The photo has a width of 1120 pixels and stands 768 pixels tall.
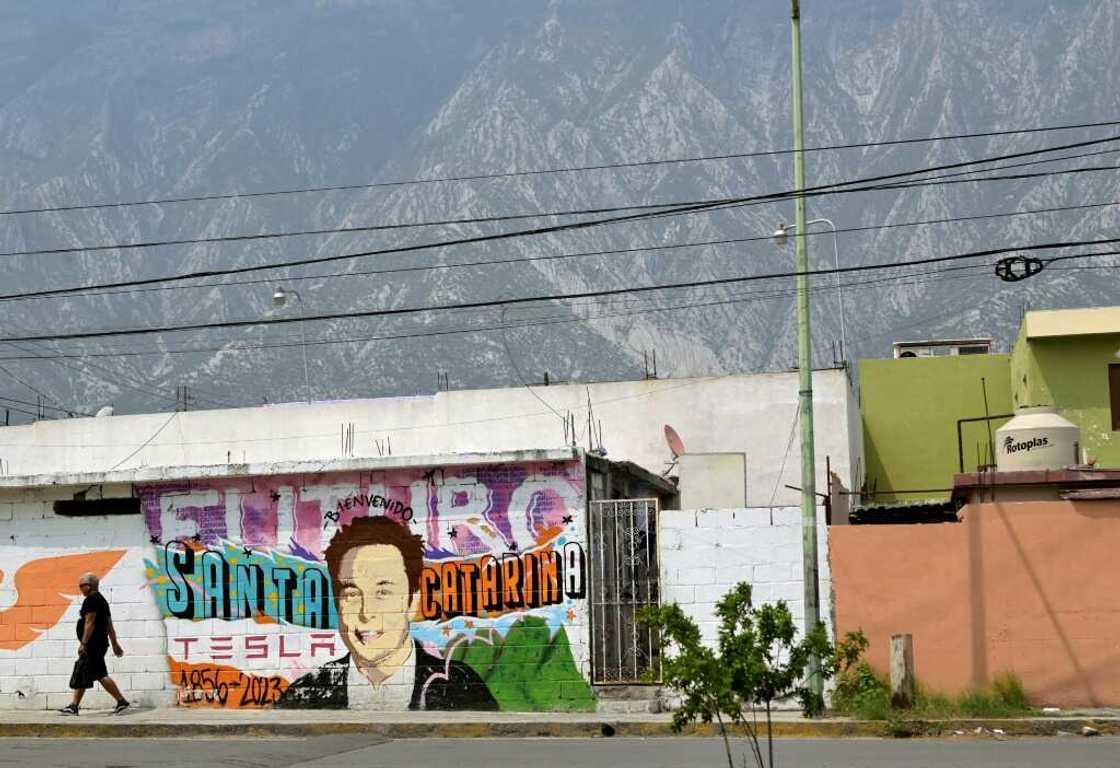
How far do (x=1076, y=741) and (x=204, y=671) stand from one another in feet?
38.3

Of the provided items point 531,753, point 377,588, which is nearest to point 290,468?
point 377,588

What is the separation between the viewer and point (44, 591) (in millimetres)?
22625

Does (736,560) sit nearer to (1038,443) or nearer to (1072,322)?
(1038,443)

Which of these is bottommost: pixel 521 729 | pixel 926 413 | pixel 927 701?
pixel 521 729

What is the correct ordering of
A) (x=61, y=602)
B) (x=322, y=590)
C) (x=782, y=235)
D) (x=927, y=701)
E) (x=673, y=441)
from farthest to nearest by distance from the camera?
1. (x=673, y=441)
2. (x=782, y=235)
3. (x=61, y=602)
4. (x=322, y=590)
5. (x=927, y=701)

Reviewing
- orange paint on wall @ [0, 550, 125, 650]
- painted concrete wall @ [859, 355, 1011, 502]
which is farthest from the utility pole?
painted concrete wall @ [859, 355, 1011, 502]

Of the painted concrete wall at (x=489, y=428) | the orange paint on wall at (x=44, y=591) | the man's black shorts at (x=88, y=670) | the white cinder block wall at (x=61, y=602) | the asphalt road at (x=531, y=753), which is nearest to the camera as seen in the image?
the asphalt road at (x=531, y=753)

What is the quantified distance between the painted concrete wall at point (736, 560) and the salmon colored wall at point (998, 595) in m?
0.48

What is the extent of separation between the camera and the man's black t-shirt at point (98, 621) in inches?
810

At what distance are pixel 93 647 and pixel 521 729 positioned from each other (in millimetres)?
5944

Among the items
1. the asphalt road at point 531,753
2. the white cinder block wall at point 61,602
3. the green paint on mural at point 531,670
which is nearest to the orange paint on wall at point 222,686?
the white cinder block wall at point 61,602

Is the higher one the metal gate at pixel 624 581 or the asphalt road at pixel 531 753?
the metal gate at pixel 624 581

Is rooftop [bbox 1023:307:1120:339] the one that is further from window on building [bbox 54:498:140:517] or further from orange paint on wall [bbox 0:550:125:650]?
orange paint on wall [bbox 0:550:125:650]

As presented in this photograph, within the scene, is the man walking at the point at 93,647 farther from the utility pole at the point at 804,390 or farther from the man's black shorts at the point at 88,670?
the utility pole at the point at 804,390
